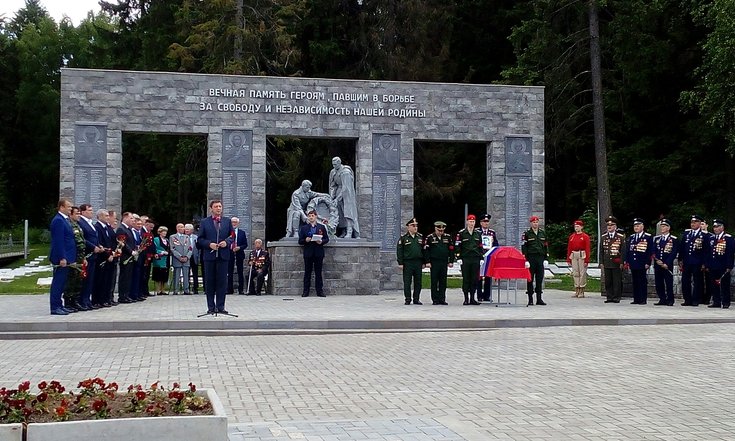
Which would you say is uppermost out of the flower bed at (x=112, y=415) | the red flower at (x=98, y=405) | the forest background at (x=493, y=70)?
the forest background at (x=493, y=70)

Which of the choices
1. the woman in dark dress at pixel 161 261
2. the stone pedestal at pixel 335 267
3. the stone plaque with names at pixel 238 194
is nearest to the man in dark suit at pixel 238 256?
the stone pedestal at pixel 335 267

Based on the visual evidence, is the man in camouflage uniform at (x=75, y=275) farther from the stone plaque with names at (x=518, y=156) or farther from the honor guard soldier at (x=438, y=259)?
the stone plaque with names at (x=518, y=156)

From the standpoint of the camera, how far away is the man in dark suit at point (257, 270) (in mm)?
21312

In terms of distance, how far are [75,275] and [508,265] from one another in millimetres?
8139

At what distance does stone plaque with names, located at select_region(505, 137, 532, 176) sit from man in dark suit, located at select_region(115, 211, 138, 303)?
425 inches

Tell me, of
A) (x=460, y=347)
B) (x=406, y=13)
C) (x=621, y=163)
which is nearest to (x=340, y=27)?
(x=406, y=13)

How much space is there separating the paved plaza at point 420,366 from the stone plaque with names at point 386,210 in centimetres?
684

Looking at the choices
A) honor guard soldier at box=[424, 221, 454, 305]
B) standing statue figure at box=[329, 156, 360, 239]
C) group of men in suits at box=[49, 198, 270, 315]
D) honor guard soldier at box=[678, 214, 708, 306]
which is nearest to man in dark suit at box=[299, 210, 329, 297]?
group of men in suits at box=[49, 198, 270, 315]

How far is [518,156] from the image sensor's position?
24.8 meters

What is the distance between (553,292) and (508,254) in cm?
631

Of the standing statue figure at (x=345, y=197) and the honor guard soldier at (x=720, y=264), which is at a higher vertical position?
the standing statue figure at (x=345, y=197)

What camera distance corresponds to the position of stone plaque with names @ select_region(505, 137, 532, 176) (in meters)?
24.7

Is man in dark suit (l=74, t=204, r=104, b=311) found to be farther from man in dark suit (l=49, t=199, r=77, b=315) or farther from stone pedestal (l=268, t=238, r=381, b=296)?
stone pedestal (l=268, t=238, r=381, b=296)

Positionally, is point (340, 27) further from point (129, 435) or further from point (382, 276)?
point (129, 435)
